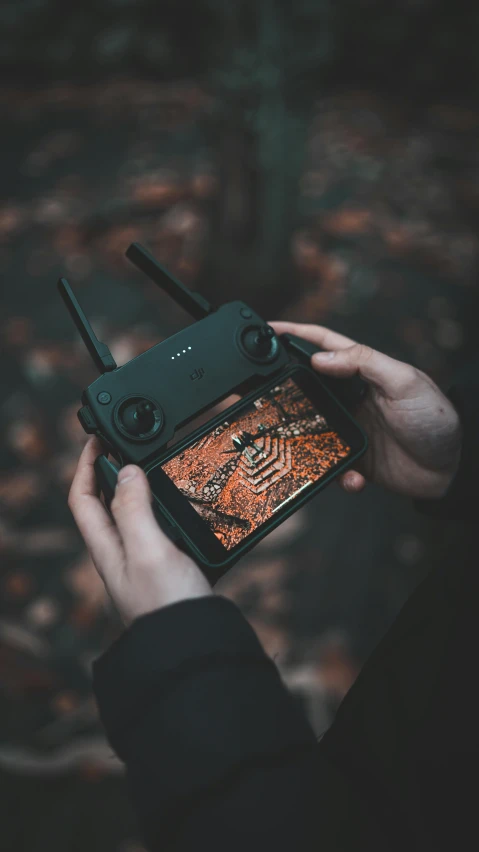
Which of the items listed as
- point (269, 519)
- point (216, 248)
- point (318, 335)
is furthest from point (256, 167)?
point (269, 519)

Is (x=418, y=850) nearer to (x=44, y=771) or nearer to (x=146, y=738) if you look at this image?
(x=146, y=738)

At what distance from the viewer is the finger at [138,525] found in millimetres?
804

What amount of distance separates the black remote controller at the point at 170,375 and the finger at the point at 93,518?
28 millimetres

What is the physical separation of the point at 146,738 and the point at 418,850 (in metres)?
0.46

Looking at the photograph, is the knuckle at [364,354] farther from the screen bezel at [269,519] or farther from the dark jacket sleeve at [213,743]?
the dark jacket sleeve at [213,743]

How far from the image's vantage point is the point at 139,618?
0.74 m

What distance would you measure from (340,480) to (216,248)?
1.43m

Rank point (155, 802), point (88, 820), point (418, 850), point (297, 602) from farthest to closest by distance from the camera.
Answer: point (297, 602) → point (88, 820) → point (418, 850) → point (155, 802)

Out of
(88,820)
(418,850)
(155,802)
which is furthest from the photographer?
(88,820)

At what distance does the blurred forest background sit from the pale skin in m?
0.23

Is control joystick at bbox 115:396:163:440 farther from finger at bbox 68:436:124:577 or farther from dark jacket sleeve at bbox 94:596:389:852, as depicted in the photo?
dark jacket sleeve at bbox 94:596:389:852

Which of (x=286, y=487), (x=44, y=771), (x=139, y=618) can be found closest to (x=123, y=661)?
(x=139, y=618)

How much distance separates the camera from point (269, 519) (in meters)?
1.03

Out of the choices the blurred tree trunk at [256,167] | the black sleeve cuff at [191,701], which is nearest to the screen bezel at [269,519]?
the black sleeve cuff at [191,701]
